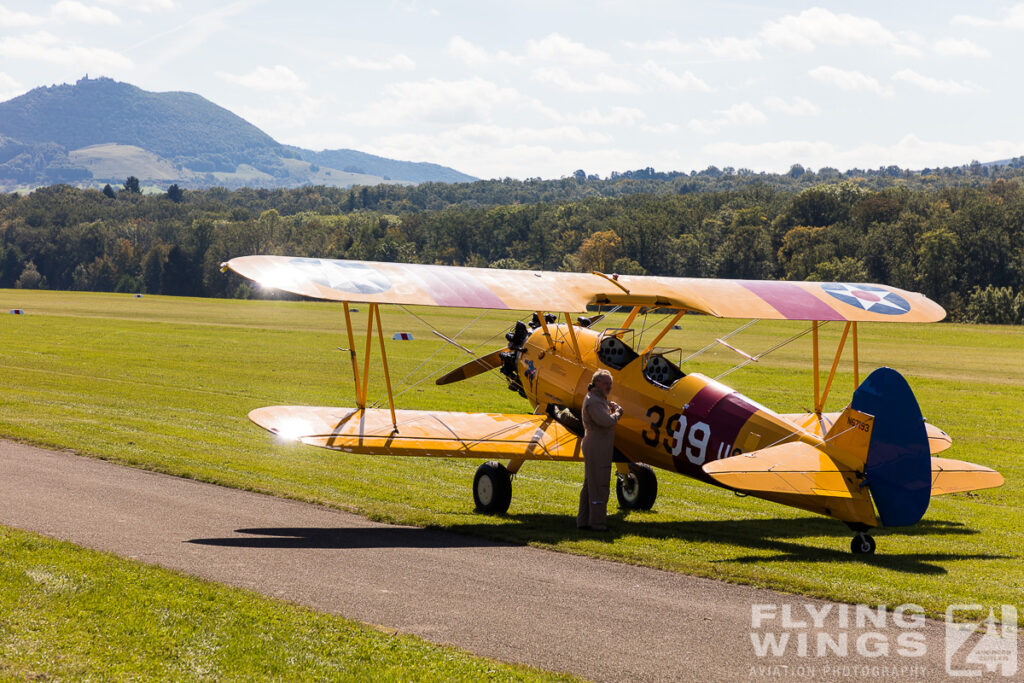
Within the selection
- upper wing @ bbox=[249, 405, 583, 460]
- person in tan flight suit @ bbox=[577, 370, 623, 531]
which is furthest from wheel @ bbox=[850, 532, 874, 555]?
upper wing @ bbox=[249, 405, 583, 460]

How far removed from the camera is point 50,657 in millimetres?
6684

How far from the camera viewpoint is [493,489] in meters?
12.5

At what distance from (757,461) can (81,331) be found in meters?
40.4

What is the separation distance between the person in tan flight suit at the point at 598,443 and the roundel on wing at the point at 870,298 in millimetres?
4454

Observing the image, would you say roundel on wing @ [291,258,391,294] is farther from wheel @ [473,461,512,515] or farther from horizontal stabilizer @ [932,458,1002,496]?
horizontal stabilizer @ [932,458,1002,496]

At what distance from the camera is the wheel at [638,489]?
13070mm

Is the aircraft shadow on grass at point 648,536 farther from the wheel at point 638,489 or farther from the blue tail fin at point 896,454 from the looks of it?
the blue tail fin at point 896,454

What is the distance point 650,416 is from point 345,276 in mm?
3985

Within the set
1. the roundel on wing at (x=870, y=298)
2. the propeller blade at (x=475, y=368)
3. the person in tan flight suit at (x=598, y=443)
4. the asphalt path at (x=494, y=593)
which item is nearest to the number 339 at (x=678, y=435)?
the person in tan flight suit at (x=598, y=443)

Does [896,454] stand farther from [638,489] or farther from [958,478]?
[638,489]

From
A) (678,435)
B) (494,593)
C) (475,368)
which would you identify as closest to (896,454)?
(678,435)

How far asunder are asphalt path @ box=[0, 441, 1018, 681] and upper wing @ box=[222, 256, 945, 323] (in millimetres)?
2729

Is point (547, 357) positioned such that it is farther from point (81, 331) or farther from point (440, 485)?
point (81, 331)

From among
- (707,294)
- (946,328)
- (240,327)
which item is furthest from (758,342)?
(707,294)
